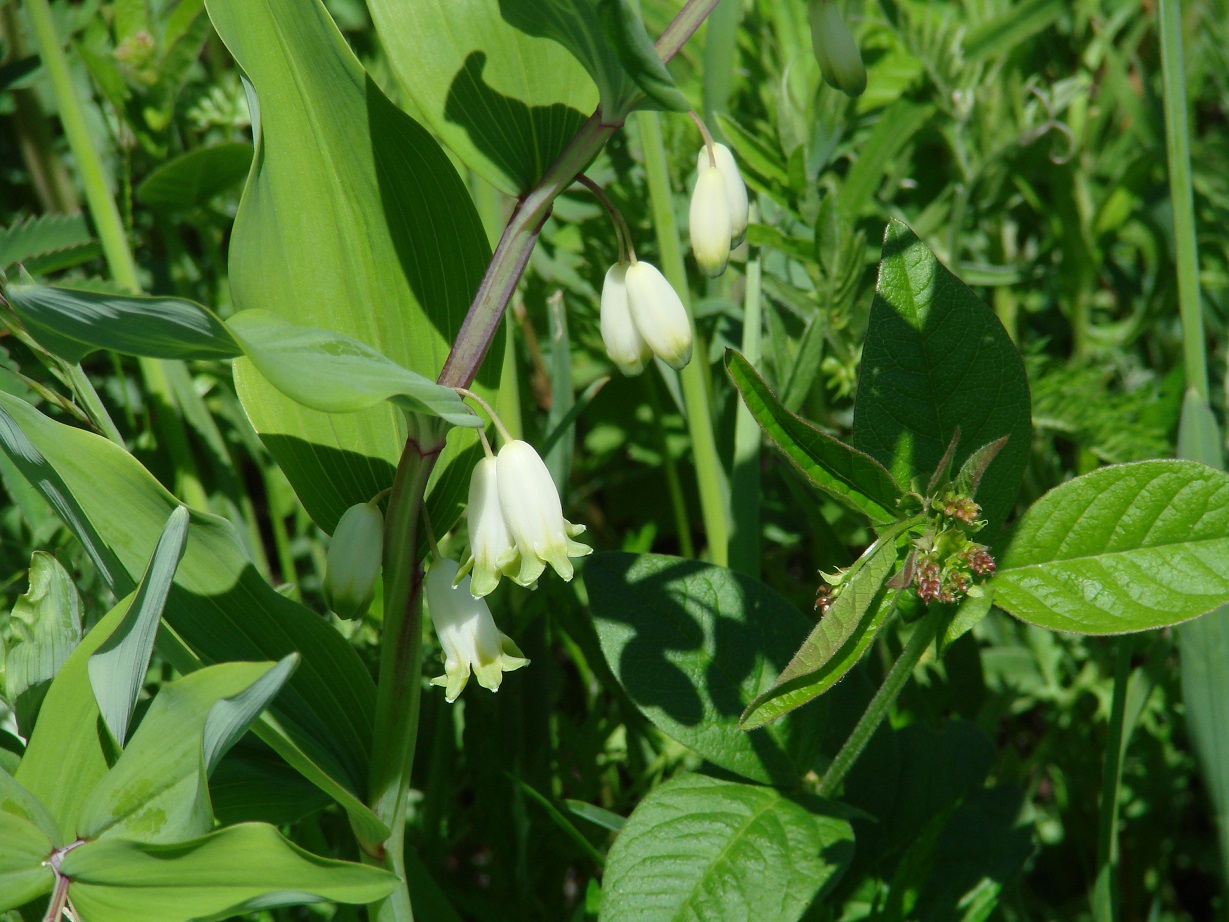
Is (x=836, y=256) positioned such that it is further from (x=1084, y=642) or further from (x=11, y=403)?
(x=11, y=403)

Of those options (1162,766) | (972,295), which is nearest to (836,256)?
(972,295)

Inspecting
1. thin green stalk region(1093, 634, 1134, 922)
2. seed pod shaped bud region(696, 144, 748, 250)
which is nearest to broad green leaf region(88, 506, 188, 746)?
seed pod shaped bud region(696, 144, 748, 250)

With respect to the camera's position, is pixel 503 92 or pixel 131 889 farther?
pixel 503 92

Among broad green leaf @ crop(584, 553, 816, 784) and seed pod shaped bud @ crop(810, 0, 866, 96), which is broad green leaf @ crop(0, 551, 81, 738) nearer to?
broad green leaf @ crop(584, 553, 816, 784)

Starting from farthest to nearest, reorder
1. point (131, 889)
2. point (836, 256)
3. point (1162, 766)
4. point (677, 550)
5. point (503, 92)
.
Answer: point (677, 550), point (1162, 766), point (836, 256), point (503, 92), point (131, 889)

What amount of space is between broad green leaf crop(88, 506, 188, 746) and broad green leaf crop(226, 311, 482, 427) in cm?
13

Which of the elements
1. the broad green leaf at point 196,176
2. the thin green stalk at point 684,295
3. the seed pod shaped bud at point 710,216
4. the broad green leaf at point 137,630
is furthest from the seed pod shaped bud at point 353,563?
the broad green leaf at point 196,176

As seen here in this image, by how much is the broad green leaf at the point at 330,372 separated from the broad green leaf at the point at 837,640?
0.91 feet

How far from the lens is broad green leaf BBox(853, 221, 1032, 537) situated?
2.86 ft

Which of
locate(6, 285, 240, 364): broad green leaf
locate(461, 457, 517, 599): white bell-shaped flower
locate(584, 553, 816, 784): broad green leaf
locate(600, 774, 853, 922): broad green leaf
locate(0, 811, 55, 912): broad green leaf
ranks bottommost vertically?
locate(600, 774, 853, 922): broad green leaf

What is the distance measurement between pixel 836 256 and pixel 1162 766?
85 cm

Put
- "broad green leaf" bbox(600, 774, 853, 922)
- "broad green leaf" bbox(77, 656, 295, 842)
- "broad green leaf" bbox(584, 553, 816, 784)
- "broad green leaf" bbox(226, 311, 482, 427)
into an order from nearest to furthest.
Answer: "broad green leaf" bbox(226, 311, 482, 427), "broad green leaf" bbox(77, 656, 295, 842), "broad green leaf" bbox(600, 774, 853, 922), "broad green leaf" bbox(584, 553, 816, 784)

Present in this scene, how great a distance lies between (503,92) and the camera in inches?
33.7

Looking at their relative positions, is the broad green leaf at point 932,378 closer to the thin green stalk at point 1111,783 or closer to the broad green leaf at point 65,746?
the thin green stalk at point 1111,783
